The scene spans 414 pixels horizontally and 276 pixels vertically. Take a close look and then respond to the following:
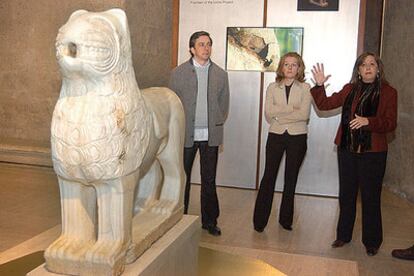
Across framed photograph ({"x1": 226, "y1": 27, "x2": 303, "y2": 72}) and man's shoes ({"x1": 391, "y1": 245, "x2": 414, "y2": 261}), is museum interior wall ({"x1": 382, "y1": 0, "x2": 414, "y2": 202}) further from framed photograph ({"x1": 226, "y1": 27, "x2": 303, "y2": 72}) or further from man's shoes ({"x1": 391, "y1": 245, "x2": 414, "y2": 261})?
man's shoes ({"x1": 391, "y1": 245, "x2": 414, "y2": 261})

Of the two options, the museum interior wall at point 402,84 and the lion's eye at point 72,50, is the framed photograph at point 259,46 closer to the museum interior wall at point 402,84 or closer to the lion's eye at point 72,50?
the museum interior wall at point 402,84

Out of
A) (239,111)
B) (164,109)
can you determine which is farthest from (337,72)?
(164,109)

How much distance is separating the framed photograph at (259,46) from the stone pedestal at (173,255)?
125 inches

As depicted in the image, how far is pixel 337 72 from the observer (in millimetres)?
5422

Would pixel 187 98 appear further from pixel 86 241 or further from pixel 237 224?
pixel 86 241

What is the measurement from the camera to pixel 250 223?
14.8ft

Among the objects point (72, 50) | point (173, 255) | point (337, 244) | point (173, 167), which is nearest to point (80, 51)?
point (72, 50)

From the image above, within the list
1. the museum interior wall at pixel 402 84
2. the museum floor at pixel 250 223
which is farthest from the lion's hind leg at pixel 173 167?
the museum interior wall at pixel 402 84

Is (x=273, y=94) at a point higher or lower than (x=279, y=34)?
lower

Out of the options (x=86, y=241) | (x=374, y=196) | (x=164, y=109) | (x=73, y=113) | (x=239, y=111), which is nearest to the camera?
(x=73, y=113)

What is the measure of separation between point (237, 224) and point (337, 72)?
2.06m

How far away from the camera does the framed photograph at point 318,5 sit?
5.35 metres

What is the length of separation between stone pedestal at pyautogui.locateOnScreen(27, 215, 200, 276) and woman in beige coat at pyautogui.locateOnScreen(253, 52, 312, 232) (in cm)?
147

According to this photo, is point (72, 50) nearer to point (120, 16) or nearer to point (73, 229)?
point (120, 16)
